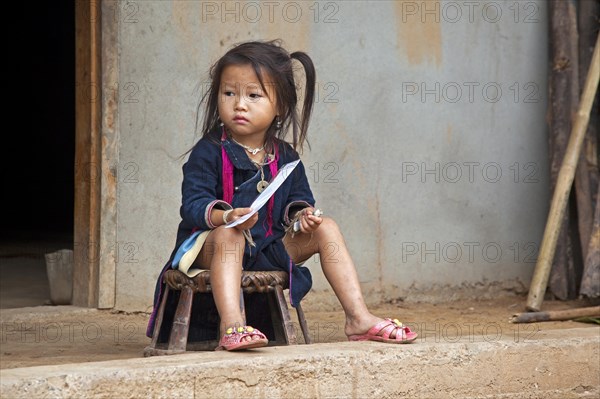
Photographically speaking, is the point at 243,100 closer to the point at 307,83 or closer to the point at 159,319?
the point at 307,83

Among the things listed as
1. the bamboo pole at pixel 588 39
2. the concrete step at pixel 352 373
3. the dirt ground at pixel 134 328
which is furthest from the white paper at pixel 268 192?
the bamboo pole at pixel 588 39

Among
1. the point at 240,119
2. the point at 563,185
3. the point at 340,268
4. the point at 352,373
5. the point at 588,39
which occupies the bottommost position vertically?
the point at 352,373

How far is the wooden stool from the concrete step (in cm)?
18

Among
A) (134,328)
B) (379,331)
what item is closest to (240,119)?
(379,331)

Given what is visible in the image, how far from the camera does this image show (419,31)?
581 cm

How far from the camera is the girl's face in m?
3.73

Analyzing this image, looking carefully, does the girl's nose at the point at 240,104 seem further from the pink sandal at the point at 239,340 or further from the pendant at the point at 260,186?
the pink sandal at the point at 239,340

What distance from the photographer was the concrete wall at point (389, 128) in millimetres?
5246

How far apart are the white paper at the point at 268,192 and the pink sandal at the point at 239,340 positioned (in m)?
0.36

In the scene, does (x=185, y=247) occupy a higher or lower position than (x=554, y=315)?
higher

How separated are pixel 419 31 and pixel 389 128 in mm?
591

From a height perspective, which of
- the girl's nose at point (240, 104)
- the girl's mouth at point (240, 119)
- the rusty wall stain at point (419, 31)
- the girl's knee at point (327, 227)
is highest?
the rusty wall stain at point (419, 31)

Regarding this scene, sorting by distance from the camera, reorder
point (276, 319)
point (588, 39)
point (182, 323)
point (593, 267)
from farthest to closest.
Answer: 1. point (588, 39)
2. point (593, 267)
3. point (276, 319)
4. point (182, 323)

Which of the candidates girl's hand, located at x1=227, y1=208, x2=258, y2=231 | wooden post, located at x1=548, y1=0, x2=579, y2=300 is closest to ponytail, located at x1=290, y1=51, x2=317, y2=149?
girl's hand, located at x1=227, y1=208, x2=258, y2=231
